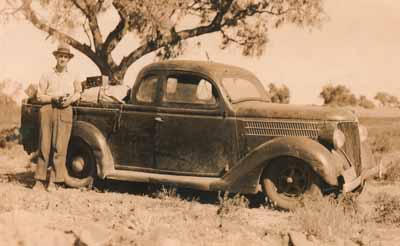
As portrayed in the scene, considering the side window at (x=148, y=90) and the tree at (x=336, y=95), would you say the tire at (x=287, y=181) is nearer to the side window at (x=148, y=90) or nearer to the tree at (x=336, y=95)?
the side window at (x=148, y=90)

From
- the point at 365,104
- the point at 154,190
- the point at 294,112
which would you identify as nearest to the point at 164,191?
the point at 154,190

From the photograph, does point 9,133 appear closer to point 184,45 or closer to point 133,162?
point 184,45

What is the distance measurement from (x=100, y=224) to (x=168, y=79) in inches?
103

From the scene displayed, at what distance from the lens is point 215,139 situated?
7633mm

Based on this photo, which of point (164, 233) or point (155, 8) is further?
point (155, 8)

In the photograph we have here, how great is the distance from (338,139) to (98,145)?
3259 millimetres

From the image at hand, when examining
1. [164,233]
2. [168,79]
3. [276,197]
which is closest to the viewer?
[164,233]

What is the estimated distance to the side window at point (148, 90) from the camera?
8.05m

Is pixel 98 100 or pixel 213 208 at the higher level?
pixel 98 100

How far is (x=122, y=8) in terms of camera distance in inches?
618

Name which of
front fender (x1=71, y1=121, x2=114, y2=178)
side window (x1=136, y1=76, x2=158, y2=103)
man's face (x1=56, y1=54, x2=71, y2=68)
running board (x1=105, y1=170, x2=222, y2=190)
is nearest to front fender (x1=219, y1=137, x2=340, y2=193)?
running board (x1=105, y1=170, x2=222, y2=190)

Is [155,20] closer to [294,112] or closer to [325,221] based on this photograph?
[294,112]

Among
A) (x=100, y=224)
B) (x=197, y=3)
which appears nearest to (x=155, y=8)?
(x=197, y=3)

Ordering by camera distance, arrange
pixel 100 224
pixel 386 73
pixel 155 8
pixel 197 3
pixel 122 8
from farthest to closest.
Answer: pixel 386 73 → pixel 197 3 → pixel 122 8 → pixel 155 8 → pixel 100 224
